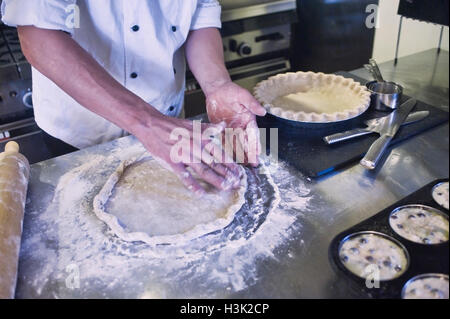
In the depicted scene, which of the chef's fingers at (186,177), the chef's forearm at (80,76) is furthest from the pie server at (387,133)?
the chef's forearm at (80,76)

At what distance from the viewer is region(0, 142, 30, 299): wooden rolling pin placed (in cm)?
75

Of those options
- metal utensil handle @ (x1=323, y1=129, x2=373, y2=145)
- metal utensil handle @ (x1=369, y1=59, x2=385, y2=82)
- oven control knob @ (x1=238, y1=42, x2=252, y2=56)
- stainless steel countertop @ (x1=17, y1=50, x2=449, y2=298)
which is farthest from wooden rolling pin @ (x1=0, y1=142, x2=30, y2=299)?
oven control knob @ (x1=238, y1=42, x2=252, y2=56)

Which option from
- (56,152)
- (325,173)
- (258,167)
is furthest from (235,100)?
(56,152)

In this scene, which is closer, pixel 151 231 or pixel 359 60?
pixel 151 231

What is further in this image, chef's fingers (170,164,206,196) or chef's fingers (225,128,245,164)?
chef's fingers (225,128,245,164)

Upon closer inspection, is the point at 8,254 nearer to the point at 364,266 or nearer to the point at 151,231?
the point at 151,231

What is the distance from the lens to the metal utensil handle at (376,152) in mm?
1041

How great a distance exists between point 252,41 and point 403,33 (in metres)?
1.54

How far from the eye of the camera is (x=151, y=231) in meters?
0.89

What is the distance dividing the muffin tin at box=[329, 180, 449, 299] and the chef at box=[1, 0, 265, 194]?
0.35 metres

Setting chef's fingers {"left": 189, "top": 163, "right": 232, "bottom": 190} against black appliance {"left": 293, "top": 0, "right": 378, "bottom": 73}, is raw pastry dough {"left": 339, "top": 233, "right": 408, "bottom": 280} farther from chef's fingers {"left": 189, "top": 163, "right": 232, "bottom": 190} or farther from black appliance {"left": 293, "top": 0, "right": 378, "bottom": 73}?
black appliance {"left": 293, "top": 0, "right": 378, "bottom": 73}

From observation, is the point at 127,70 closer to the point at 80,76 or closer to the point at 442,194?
the point at 80,76

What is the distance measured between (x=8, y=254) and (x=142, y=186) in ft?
1.15

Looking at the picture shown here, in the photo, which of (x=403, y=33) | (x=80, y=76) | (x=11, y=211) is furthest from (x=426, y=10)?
(x=11, y=211)
